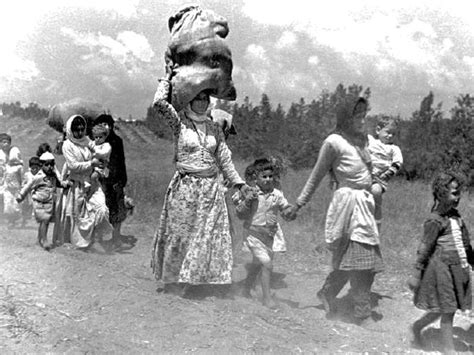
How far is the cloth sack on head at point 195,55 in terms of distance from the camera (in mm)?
4355

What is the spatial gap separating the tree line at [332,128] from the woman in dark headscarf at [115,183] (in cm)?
160

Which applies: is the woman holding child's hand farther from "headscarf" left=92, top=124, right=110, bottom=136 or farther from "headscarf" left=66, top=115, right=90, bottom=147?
"headscarf" left=92, top=124, right=110, bottom=136

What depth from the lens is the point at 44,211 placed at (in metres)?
6.34

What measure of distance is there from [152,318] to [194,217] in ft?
3.30

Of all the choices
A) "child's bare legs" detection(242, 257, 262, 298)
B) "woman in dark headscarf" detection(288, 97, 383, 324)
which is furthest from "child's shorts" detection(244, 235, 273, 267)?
"woman in dark headscarf" detection(288, 97, 383, 324)

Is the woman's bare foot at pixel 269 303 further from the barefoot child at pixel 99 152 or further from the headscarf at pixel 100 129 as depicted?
the headscarf at pixel 100 129

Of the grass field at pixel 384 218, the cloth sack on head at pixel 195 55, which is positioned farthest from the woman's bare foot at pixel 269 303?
the grass field at pixel 384 218

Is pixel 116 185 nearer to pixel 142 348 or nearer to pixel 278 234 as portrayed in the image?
pixel 278 234

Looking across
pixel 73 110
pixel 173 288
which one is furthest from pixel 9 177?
pixel 173 288

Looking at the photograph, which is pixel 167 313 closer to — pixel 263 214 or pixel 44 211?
pixel 263 214

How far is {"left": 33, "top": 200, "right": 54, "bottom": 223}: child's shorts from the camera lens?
629cm

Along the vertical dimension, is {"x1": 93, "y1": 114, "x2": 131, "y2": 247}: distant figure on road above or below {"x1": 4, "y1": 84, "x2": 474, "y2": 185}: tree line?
below

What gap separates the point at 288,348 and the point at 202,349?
1.98 ft

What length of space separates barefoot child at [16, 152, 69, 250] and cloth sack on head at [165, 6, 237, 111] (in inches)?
108
